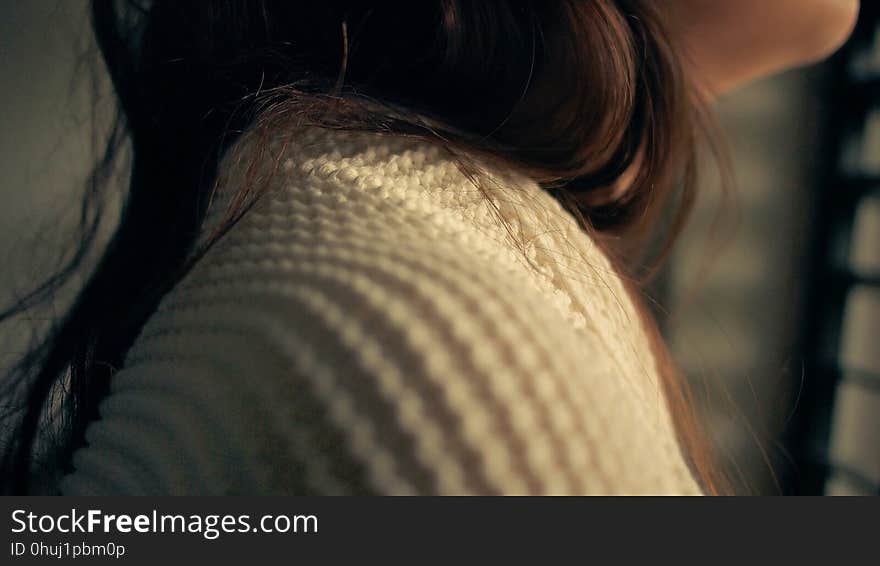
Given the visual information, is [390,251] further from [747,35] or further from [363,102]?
[747,35]

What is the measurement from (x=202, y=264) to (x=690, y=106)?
0.28 m

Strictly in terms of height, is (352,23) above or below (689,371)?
above

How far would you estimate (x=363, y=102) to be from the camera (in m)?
0.24

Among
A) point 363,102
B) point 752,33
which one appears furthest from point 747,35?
point 363,102

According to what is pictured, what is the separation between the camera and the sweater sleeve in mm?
126

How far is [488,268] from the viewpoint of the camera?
153 mm

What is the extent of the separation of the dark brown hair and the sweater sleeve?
0.22ft

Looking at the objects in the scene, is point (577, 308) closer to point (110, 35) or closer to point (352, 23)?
point (352, 23)

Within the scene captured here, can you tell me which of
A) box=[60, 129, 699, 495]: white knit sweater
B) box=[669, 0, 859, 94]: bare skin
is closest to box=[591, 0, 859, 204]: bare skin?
box=[669, 0, 859, 94]: bare skin

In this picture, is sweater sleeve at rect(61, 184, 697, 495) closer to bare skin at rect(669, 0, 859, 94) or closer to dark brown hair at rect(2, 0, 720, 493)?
dark brown hair at rect(2, 0, 720, 493)

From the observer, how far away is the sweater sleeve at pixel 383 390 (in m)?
0.13

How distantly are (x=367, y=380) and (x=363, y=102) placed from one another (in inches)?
5.5

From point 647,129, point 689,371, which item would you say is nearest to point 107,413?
point 647,129

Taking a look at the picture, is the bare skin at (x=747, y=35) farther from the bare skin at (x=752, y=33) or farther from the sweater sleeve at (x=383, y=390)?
the sweater sleeve at (x=383, y=390)
